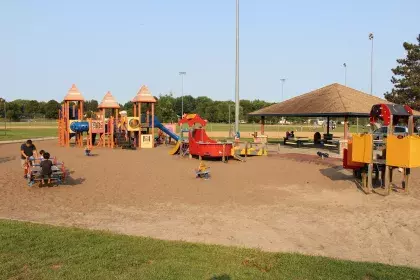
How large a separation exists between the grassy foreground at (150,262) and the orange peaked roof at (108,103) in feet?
81.6

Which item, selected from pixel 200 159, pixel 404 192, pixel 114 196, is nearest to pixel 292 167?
pixel 200 159

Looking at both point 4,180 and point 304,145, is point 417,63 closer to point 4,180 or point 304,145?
point 304,145

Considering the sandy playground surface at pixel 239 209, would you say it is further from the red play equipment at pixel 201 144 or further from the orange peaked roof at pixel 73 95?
the orange peaked roof at pixel 73 95

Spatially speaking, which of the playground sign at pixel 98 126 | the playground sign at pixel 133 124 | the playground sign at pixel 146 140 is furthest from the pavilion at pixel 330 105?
the playground sign at pixel 98 126

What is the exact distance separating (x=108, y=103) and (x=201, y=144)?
41.6ft

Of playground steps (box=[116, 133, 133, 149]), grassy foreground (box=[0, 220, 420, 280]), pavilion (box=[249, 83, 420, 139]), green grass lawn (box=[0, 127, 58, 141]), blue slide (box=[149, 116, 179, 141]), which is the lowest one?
grassy foreground (box=[0, 220, 420, 280])

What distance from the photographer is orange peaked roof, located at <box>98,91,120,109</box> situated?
31.5 meters

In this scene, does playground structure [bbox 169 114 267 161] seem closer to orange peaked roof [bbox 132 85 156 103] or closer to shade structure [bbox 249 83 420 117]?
shade structure [bbox 249 83 420 117]

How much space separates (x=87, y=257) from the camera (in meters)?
6.14

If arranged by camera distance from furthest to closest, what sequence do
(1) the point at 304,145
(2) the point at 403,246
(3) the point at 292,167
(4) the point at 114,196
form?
1. (1) the point at 304,145
2. (3) the point at 292,167
3. (4) the point at 114,196
4. (2) the point at 403,246

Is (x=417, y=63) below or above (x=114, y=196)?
above

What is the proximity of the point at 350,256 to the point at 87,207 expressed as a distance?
6.33m

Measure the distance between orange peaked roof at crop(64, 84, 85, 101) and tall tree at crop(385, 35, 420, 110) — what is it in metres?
38.9

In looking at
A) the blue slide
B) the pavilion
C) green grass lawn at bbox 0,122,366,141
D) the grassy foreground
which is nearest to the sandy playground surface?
the grassy foreground
